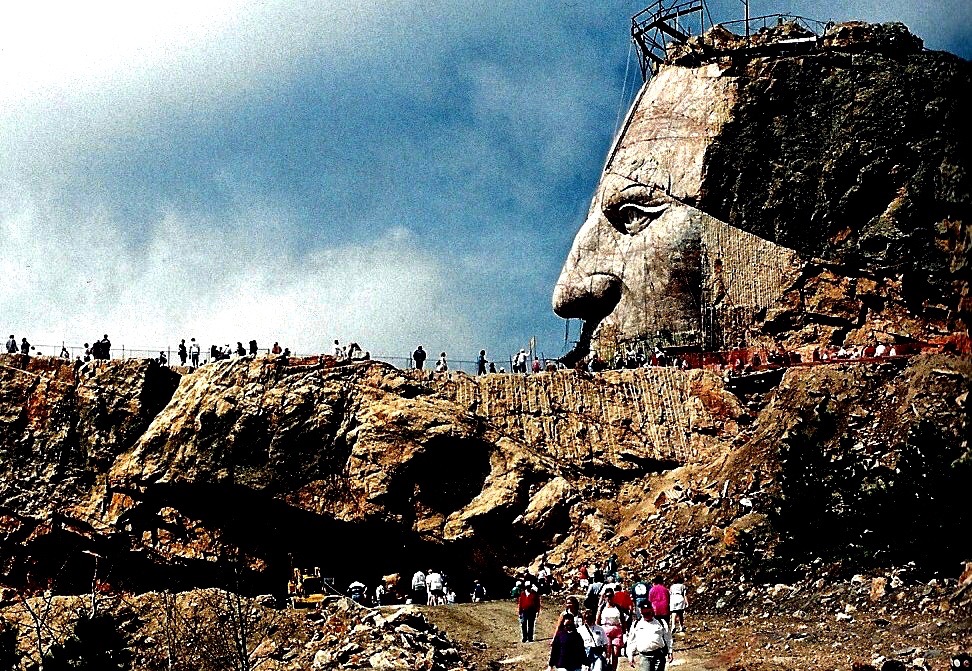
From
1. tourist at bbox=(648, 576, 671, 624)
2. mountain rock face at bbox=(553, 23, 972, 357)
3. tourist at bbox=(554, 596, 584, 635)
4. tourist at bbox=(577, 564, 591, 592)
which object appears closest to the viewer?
tourist at bbox=(554, 596, 584, 635)

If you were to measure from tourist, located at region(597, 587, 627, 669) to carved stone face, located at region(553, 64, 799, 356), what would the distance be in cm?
2101

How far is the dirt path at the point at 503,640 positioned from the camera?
19.6 m

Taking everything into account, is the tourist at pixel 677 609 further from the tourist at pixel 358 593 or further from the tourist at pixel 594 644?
the tourist at pixel 358 593

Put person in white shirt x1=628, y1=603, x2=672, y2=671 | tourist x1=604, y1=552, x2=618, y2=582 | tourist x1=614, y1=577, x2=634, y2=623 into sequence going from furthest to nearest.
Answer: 1. tourist x1=604, y1=552, x2=618, y2=582
2. tourist x1=614, y1=577, x2=634, y2=623
3. person in white shirt x1=628, y1=603, x2=672, y2=671

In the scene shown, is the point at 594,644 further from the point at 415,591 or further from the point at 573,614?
the point at 415,591

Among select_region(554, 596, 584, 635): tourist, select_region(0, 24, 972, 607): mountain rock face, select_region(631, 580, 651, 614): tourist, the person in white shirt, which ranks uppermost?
select_region(0, 24, 972, 607): mountain rock face

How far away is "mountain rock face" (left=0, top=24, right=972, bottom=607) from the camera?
27.8 meters

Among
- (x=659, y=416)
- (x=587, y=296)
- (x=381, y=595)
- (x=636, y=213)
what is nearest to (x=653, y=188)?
(x=636, y=213)

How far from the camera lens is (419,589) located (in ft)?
100

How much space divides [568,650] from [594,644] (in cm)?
62

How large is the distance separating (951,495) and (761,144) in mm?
18565

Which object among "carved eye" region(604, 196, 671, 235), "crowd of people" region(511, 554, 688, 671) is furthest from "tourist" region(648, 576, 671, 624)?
"carved eye" region(604, 196, 671, 235)

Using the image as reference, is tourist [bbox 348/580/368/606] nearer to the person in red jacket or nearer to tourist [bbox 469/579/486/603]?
tourist [bbox 469/579/486/603]

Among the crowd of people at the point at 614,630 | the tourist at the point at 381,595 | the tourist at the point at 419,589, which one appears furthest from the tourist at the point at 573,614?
the tourist at the point at 419,589
